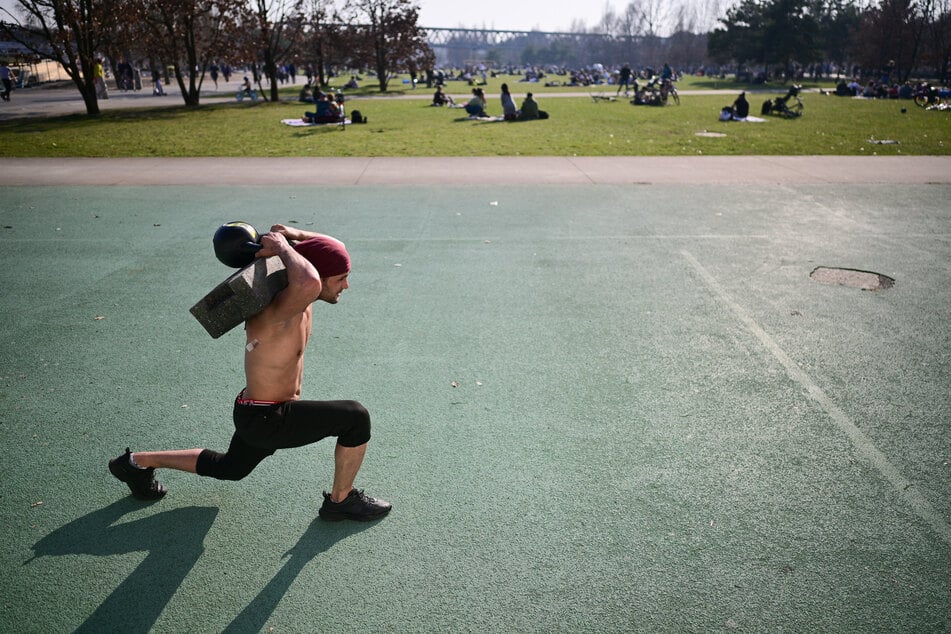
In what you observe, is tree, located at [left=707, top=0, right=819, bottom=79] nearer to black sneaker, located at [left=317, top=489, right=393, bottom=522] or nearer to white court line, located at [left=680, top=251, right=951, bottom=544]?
white court line, located at [left=680, top=251, right=951, bottom=544]

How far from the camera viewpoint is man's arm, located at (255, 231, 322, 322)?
2.68m

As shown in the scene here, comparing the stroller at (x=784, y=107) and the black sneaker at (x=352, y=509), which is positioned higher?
the stroller at (x=784, y=107)

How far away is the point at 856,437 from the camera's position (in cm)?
432

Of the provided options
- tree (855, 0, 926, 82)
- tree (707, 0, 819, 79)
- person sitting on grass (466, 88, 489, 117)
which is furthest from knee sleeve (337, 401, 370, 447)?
tree (707, 0, 819, 79)

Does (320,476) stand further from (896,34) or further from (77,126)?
(896,34)

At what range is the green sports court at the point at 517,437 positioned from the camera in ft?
9.86

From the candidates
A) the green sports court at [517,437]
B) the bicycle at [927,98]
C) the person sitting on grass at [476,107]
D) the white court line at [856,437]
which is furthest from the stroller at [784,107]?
the white court line at [856,437]

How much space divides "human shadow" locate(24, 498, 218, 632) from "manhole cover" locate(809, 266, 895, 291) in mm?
7099

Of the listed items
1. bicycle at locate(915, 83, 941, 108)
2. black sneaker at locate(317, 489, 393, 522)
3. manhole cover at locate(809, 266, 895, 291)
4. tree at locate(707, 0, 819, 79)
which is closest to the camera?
black sneaker at locate(317, 489, 393, 522)

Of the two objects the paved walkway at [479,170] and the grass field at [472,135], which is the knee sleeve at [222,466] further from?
the grass field at [472,135]

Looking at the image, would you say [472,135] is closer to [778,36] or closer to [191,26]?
[191,26]

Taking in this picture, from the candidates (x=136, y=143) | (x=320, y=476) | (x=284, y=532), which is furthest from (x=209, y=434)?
(x=136, y=143)

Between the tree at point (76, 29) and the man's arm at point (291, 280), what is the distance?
27835 mm

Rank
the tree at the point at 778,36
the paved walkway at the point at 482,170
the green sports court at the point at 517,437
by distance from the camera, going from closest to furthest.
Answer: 1. the green sports court at the point at 517,437
2. the paved walkway at the point at 482,170
3. the tree at the point at 778,36
